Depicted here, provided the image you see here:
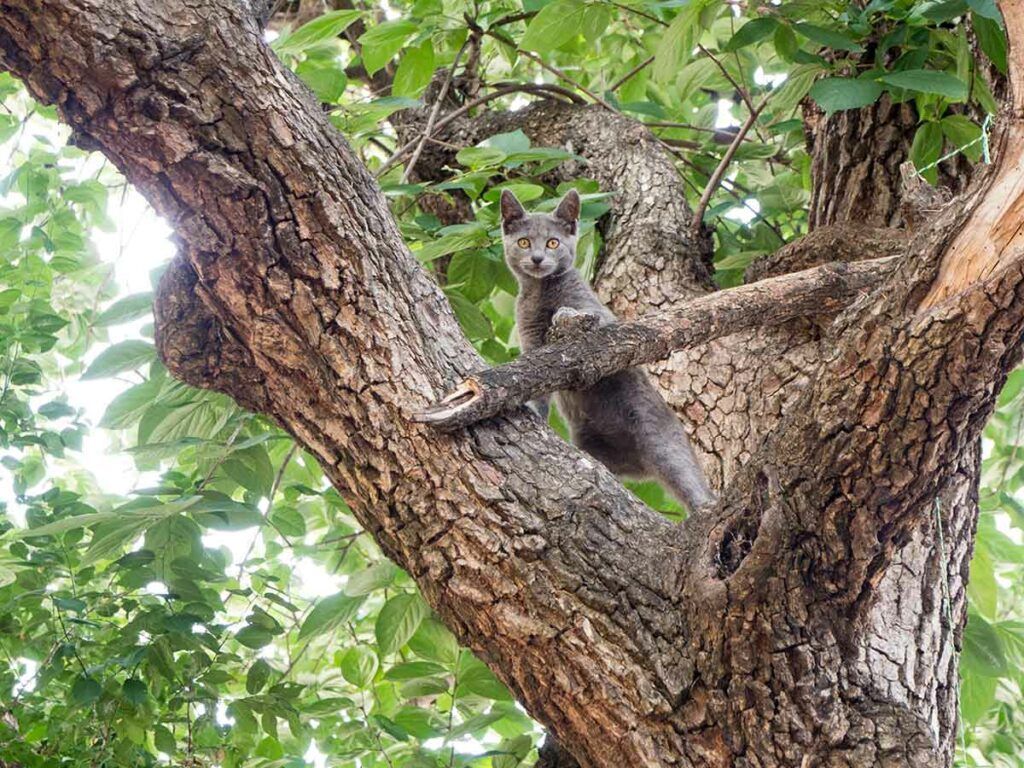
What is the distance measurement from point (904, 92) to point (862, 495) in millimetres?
1607

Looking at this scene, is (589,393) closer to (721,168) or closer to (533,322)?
(533,322)

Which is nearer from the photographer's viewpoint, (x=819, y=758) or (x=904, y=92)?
(x=819, y=758)

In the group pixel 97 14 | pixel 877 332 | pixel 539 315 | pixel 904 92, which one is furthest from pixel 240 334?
pixel 904 92

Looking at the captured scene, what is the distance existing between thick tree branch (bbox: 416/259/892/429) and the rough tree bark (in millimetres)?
62

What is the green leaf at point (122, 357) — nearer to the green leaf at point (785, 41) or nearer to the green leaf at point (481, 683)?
the green leaf at point (481, 683)

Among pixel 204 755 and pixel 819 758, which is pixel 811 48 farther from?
pixel 204 755

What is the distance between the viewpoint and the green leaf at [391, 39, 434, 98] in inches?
126

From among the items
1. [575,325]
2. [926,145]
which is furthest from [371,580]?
[926,145]

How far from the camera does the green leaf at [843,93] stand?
2.51 metres

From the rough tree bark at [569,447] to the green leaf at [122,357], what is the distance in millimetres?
324

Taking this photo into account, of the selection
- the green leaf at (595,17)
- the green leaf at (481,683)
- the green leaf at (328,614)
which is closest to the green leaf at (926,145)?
the green leaf at (595,17)

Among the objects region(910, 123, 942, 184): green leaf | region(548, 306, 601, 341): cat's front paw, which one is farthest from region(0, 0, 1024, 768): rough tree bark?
region(910, 123, 942, 184): green leaf

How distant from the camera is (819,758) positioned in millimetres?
1710

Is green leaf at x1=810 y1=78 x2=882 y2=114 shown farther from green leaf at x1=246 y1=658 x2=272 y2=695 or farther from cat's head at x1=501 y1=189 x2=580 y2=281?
green leaf at x1=246 y1=658 x2=272 y2=695
